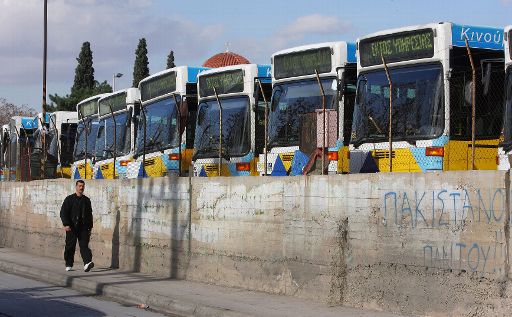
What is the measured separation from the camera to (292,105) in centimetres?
1897

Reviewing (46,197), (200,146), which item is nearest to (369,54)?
(200,146)

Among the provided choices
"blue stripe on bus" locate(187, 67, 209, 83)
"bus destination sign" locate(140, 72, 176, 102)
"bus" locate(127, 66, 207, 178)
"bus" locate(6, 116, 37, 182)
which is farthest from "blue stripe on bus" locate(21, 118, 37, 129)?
"blue stripe on bus" locate(187, 67, 209, 83)

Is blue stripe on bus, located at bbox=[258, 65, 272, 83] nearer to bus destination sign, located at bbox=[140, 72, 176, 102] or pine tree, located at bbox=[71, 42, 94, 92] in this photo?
bus destination sign, located at bbox=[140, 72, 176, 102]

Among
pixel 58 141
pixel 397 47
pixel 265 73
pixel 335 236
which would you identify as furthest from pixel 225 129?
pixel 58 141

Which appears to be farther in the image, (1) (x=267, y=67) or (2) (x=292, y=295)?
(1) (x=267, y=67)

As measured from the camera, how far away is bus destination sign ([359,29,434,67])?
15992mm

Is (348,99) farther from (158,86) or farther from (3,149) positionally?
(3,149)

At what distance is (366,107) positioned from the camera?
55.2ft

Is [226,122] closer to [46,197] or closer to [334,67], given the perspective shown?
[334,67]

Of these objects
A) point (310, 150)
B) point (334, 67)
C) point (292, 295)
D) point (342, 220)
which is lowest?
point (292, 295)

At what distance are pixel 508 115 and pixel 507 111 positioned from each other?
69 mm

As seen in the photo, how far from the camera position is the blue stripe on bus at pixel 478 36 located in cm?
1584

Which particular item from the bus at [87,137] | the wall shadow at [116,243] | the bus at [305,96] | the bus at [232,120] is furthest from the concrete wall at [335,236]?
the bus at [87,137]

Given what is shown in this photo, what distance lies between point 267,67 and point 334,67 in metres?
3.32
